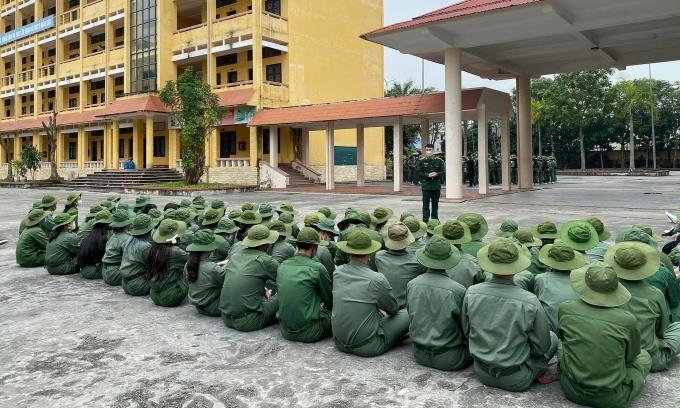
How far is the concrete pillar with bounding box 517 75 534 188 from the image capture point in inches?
891

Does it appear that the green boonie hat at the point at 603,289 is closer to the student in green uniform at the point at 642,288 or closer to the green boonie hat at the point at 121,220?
the student in green uniform at the point at 642,288

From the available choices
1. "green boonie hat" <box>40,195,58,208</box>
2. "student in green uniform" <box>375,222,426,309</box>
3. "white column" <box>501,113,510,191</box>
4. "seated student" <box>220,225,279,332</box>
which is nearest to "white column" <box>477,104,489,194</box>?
"white column" <box>501,113,510,191</box>

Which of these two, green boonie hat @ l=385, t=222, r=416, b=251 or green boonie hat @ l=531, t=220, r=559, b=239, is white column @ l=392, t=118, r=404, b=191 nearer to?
green boonie hat @ l=531, t=220, r=559, b=239

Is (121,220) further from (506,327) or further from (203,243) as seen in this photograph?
(506,327)

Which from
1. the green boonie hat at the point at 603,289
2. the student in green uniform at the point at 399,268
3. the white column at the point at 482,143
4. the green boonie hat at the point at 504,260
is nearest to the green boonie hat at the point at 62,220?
the student in green uniform at the point at 399,268

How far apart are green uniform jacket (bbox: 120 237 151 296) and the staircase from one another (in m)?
23.2

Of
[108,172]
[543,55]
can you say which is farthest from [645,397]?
[108,172]

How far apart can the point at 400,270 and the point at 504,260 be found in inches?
54.0

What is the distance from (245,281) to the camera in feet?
15.9

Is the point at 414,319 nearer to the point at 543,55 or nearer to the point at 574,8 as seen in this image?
the point at 574,8

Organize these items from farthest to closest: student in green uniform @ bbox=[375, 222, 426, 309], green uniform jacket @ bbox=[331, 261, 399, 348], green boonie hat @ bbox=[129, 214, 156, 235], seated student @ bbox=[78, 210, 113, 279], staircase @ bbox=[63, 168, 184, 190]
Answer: staircase @ bbox=[63, 168, 184, 190], seated student @ bbox=[78, 210, 113, 279], green boonie hat @ bbox=[129, 214, 156, 235], student in green uniform @ bbox=[375, 222, 426, 309], green uniform jacket @ bbox=[331, 261, 399, 348]

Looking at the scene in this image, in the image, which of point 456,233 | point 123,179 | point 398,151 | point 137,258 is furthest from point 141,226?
point 123,179

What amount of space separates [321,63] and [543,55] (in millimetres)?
14170

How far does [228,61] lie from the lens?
31406 mm
